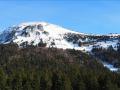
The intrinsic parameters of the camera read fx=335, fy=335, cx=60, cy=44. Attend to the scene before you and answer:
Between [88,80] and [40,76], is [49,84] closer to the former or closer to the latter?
[40,76]

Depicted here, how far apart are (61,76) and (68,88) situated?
245 inches

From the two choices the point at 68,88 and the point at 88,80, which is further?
the point at 88,80

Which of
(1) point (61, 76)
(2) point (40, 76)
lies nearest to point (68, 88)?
(1) point (61, 76)

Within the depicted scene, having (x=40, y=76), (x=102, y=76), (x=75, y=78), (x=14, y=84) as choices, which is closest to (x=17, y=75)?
(x=14, y=84)

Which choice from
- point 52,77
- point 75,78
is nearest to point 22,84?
point 52,77

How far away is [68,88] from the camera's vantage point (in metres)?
133

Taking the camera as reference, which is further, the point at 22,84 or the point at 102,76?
the point at 102,76

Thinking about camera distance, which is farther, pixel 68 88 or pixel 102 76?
pixel 102 76

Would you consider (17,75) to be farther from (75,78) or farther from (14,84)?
(75,78)

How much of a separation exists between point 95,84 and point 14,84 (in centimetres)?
3339

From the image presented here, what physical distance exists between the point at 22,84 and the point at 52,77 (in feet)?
48.9

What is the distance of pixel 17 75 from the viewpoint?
13100 centimetres

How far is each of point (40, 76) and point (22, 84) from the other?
1130 cm

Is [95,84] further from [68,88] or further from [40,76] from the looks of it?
[40,76]
